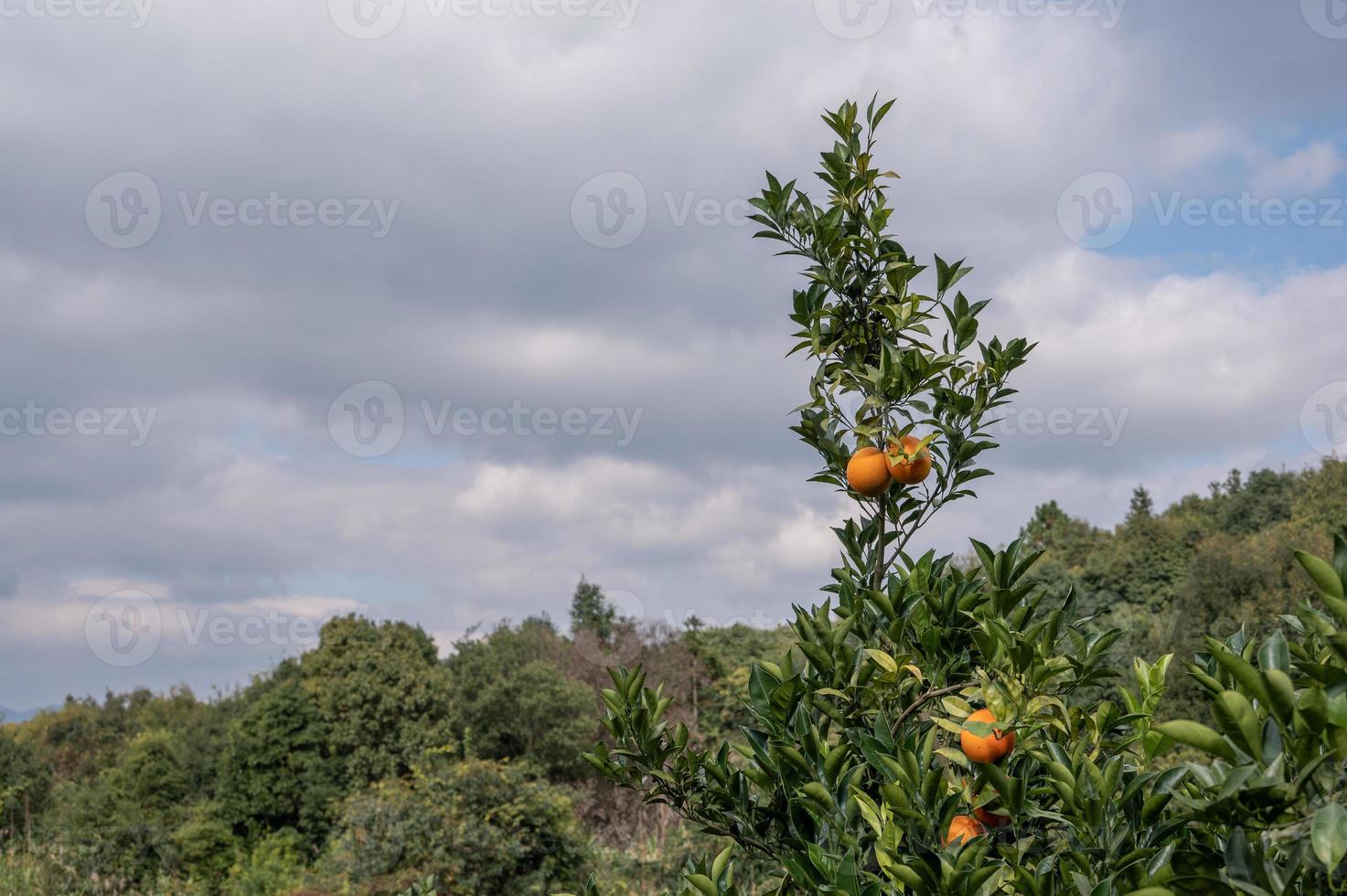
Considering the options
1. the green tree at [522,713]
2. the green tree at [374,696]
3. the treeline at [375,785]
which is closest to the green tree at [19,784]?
the treeline at [375,785]

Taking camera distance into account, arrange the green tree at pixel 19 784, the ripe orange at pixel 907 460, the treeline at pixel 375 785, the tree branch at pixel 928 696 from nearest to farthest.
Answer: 1. the tree branch at pixel 928 696
2. the ripe orange at pixel 907 460
3. the treeline at pixel 375 785
4. the green tree at pixel 19 784

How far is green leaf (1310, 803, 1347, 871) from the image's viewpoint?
1001 millimetres

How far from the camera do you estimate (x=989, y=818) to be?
1866 mm

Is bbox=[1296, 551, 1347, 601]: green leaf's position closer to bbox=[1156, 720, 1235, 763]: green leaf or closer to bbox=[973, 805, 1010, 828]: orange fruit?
bbox=[1156, 720, 1235, 763]: green leaf

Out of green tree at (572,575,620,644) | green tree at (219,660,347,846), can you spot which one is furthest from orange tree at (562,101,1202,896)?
green tree at (572,575,620,644)

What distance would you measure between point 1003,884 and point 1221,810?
568mm

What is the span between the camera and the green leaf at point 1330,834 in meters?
1.00

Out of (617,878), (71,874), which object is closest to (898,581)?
(617,878)

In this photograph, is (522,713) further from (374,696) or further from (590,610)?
(590,610)

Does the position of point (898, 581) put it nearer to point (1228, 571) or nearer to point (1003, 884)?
point (1003, 884)

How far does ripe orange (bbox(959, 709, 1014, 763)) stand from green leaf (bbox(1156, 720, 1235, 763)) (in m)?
0.62

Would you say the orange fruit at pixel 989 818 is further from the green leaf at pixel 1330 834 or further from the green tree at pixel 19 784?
the green tree at pixel 19 784

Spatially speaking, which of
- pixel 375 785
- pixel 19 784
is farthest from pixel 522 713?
pixel 19 784

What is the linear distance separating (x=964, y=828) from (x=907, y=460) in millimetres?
923
